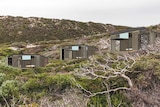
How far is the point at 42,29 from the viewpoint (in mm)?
72562

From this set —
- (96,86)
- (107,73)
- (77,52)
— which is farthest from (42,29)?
(96,86)

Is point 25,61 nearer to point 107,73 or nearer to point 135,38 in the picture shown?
point 135,38

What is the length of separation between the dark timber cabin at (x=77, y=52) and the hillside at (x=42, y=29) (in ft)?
106

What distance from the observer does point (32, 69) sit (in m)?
29.2

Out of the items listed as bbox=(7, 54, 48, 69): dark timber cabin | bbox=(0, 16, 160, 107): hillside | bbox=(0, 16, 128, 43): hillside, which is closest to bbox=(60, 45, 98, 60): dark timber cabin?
bbox=(7, 54, 48, 69): dark timber cabin

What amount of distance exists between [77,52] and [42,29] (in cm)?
4038

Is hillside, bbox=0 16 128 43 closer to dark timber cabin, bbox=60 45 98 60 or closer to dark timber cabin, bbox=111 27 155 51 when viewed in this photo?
dark timber cabin, bbox=60 45 98 60

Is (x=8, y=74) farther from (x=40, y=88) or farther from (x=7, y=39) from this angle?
(x=7, y=39)

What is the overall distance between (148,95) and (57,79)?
642 centimetres

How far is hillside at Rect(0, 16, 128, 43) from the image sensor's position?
6782 cm

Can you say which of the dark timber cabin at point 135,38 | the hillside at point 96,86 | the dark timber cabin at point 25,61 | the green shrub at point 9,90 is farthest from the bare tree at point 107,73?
the dark timber cabin at point 25,61

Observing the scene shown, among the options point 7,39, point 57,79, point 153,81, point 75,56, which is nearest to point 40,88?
point 57,79

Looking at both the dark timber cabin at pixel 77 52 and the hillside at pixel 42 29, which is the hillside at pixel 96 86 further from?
the hillside at pixel 42 29

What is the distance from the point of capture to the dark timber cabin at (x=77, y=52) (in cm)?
3241
